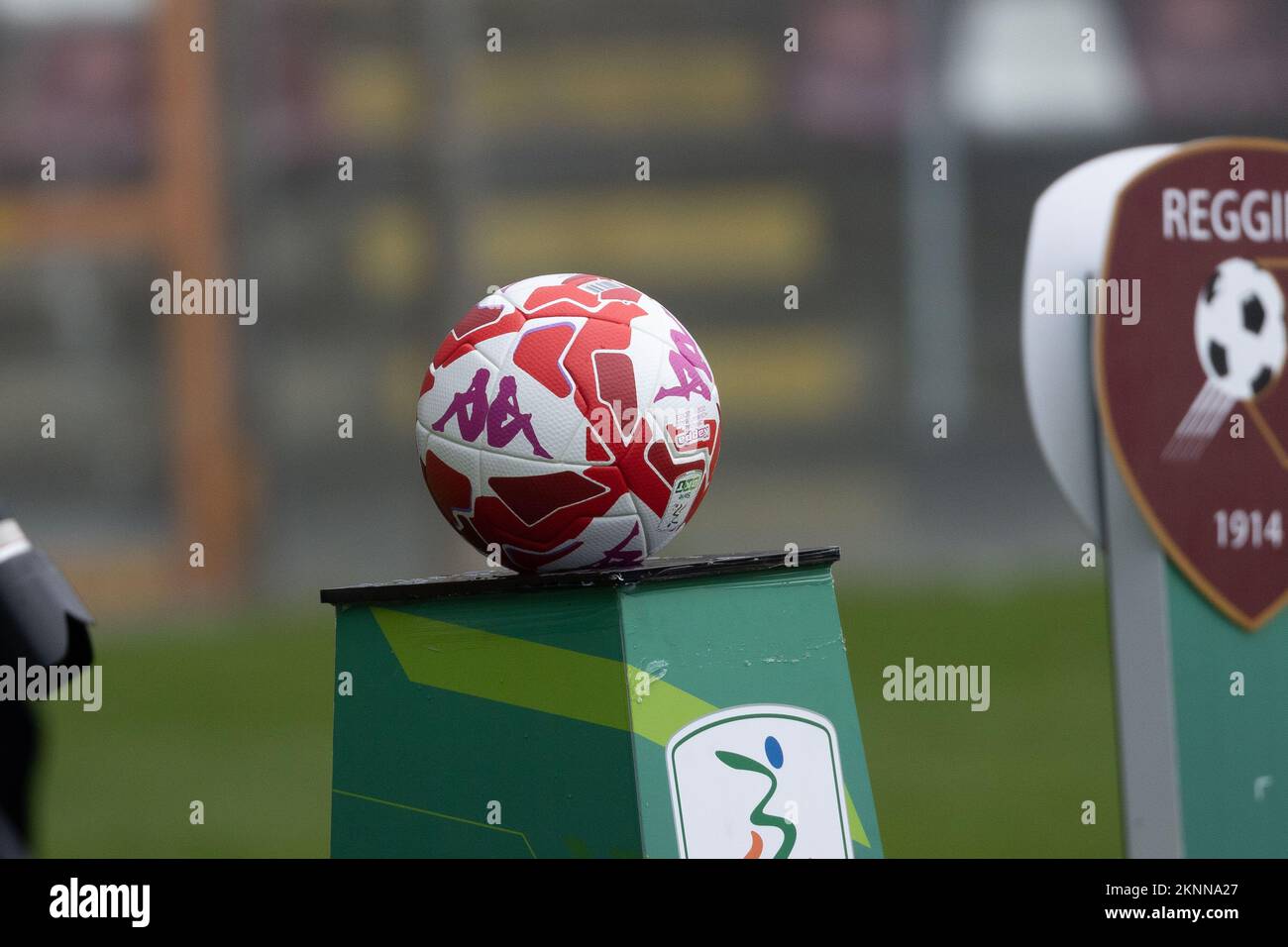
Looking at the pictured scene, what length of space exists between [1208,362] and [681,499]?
163 cm

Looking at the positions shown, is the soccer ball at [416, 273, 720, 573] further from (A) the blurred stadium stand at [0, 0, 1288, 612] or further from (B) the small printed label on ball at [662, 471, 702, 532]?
(A) the blurred stadium stand at [0, 0, 1288, 612]

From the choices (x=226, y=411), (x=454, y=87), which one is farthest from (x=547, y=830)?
(x=226, y=411)

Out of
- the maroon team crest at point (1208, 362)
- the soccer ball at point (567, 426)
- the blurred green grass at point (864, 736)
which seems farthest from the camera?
the blurred green grass at point (864, 736)

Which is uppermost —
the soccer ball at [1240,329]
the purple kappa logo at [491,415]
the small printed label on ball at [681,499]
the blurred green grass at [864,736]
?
the soccer ball at [1240,329]

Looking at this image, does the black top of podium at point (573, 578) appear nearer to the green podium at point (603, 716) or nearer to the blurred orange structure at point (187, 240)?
the green podium at point (603, 716)

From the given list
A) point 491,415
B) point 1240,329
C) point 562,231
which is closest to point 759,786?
point 491,415

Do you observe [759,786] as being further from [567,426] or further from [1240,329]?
[1240,329]

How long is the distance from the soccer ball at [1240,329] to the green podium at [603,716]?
4.44 feet

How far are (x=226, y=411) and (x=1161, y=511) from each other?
9.24 meters

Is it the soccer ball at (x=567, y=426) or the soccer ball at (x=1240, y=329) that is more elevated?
the soccer ball at (x=1240, y=329)

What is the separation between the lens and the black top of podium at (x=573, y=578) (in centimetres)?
326

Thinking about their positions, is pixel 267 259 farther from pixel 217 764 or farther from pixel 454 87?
pixel 217 764

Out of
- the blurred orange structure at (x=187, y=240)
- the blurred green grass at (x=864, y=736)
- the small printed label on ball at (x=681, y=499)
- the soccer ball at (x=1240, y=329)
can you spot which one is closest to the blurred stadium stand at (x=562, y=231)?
the blurred orange structure at (x=187, y=240)

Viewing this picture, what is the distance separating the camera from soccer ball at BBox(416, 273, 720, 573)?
336 centimetres
